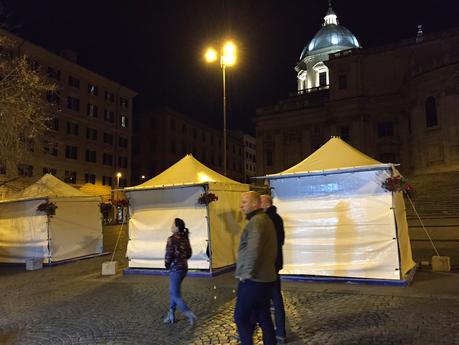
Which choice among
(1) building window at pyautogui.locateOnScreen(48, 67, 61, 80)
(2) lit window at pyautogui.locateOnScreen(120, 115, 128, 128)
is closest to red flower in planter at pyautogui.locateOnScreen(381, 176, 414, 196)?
(1) building window at pyautogui.locateOnScreen(48, 67, 61, 80)

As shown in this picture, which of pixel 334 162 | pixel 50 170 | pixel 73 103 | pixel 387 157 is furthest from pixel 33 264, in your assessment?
pixel 387 157

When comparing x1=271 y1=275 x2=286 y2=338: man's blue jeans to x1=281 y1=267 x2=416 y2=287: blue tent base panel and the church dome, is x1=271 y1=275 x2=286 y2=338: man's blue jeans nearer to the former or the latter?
x1=281 y1=267 x2=416 y2=287: blue tent base panel

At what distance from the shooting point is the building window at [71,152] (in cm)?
4903

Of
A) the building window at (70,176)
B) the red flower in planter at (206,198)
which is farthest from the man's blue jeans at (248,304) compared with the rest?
the building window at (70,176)

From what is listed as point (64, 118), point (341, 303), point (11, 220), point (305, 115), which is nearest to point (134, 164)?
point (64, 118)

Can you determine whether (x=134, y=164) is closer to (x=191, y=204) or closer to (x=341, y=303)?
(x=191, y=204)

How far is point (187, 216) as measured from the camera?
12578 millimetres

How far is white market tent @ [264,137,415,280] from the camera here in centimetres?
1011

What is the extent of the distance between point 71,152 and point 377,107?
37.5 meters

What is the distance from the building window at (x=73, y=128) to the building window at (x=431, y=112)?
1539 inches

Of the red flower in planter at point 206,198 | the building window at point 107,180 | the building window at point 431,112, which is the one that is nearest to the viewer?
the red flower in planter at point 206,198

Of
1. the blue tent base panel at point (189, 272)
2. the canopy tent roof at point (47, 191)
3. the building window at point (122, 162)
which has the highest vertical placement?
the building window at point (122, 162)

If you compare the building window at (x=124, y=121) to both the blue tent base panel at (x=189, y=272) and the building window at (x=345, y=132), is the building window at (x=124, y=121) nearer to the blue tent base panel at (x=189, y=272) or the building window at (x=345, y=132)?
the building window at (x=345, y=132)

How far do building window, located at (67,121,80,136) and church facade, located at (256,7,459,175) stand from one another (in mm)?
25953
